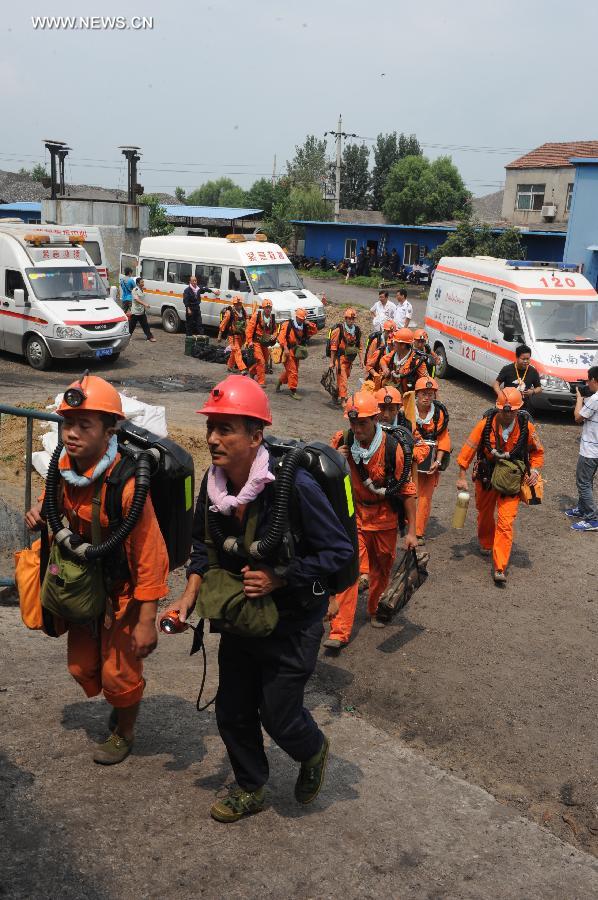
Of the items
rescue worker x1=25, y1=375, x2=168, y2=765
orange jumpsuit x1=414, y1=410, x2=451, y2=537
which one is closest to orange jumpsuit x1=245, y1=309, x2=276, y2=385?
orange jumpsuit x1=414, y1=410, x2=451, y2=537

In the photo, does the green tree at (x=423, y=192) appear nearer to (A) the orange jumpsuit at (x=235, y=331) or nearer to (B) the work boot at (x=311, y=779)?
(A) the orange jumpsuit at (x=235, y=331)

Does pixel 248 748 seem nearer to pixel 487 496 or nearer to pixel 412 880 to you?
pixel 412 880

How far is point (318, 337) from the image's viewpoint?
919 inches

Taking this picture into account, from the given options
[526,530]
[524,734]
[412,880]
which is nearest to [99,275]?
[526,530]

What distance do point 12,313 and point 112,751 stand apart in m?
14.5

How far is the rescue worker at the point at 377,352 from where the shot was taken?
34.4 feet

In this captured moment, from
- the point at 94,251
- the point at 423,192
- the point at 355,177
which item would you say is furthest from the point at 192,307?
the point at 355,177

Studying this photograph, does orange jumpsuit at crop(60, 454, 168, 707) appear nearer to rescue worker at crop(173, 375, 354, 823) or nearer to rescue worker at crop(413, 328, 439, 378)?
rescue worker at crop(173, 375, 354, 823)

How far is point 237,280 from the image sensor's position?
→ 69.4ft

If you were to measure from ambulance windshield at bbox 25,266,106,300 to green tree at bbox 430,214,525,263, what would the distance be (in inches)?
857

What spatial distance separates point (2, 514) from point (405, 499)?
10.6 ft

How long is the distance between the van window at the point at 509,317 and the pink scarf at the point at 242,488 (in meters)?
12.1

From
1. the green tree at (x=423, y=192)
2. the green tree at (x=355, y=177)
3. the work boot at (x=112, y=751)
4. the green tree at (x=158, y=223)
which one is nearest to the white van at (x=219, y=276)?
the work boot at (x=112, y=751)

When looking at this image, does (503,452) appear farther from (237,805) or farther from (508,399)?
(237,805)
